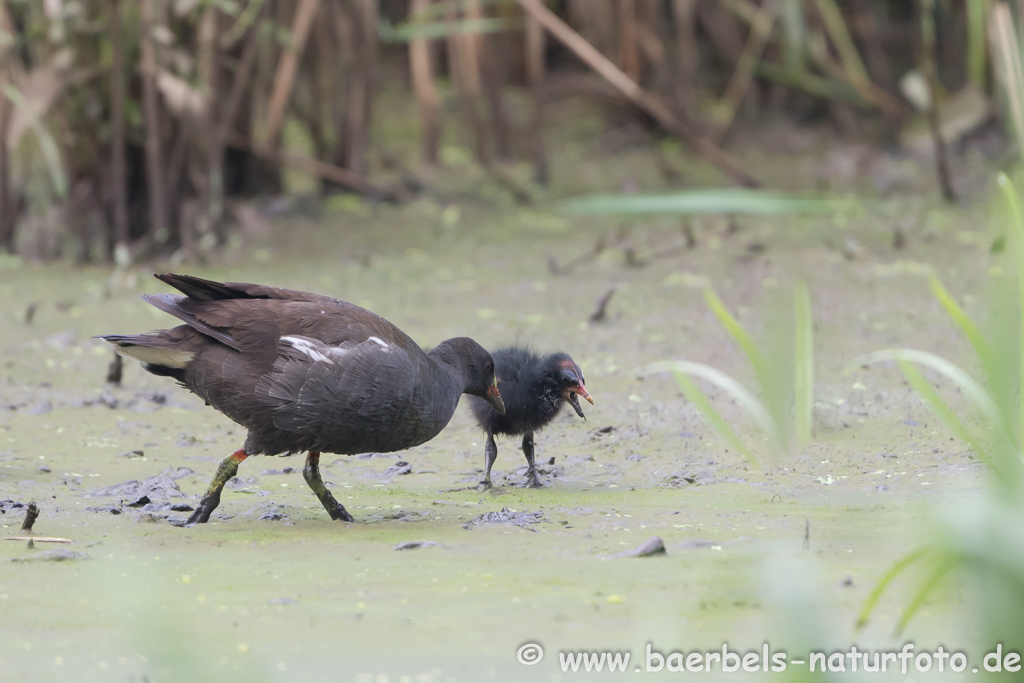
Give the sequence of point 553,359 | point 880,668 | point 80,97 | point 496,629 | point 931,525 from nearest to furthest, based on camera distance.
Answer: point 931,525, point 880,668, point 496,629, point 553,359, point 80,97

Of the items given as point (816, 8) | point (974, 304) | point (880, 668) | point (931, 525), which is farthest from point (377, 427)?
point (816, 8)

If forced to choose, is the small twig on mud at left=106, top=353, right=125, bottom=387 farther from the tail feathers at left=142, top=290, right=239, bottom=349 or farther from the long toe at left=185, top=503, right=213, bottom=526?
the long toe at left=185, top=503, right=213, bottom=526

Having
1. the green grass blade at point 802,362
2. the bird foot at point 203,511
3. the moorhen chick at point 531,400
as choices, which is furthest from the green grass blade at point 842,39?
the green grass blade at point 802,362

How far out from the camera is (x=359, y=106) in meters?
7.70

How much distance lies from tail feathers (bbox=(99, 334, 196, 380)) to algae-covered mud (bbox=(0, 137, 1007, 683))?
0.41 metres

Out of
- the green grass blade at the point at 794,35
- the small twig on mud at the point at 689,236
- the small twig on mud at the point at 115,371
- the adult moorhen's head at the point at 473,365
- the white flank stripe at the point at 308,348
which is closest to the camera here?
the white flank stripe at the point at 308,348

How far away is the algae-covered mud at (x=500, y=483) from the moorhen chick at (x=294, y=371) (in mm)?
243

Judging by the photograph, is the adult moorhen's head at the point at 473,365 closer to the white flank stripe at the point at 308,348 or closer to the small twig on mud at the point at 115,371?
the white flank stripe at the point at 308,348

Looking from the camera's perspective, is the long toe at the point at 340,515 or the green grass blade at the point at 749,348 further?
the long toe at the point at 340,515

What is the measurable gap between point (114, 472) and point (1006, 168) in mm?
6145

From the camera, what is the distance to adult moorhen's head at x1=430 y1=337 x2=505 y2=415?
168 inches

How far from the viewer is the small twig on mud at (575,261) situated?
6.98 metres

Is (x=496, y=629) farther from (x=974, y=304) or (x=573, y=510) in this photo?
(x=974, y=304)

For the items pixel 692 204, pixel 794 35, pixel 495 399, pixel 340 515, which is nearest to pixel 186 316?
pixel 340 515
